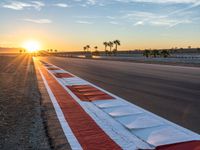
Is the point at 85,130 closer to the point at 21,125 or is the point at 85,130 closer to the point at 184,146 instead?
the point at 21,125

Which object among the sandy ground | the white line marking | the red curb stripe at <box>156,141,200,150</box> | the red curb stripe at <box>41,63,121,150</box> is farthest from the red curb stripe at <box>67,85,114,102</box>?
the red curb stripe at <box>156,141,200,150</box>

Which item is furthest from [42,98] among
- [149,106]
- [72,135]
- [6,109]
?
[72,135]

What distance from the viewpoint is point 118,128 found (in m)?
6.44

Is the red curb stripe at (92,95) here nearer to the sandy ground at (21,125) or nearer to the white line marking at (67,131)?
the sandy ground at (21,125)

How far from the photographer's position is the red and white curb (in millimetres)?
5293

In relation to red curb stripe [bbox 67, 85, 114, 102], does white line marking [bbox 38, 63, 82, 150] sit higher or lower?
higher

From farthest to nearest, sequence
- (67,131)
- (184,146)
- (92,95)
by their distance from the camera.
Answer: (92,95) → (67,131) → (184,146)

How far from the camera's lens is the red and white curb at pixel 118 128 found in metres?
5.29

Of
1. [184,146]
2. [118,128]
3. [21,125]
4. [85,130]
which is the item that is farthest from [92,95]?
[184,146]

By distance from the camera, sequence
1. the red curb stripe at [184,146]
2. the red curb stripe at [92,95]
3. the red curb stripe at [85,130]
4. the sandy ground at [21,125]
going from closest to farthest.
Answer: the red curb stripe at [184,146] < the red curb stripe at [85,130] < the sandy ground at [21,125] < the red curb stripe at [92,95]

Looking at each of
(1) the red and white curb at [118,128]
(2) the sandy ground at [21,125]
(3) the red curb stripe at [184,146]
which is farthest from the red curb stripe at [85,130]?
(3) the red curb stripe at [184,146]

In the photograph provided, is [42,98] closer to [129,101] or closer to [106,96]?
[106,96]

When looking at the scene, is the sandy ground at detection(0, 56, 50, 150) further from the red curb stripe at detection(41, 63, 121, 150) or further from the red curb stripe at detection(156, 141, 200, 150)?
the red curb stripe at detection(156, 141, 200, 150)

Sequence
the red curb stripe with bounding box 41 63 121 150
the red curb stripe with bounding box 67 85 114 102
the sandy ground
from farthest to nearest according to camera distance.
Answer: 1. the red curb stripe with bounding box 67 85 114 102
2. the sandy ground
3. the red curb stripe with bounding box 41 63 121 150
